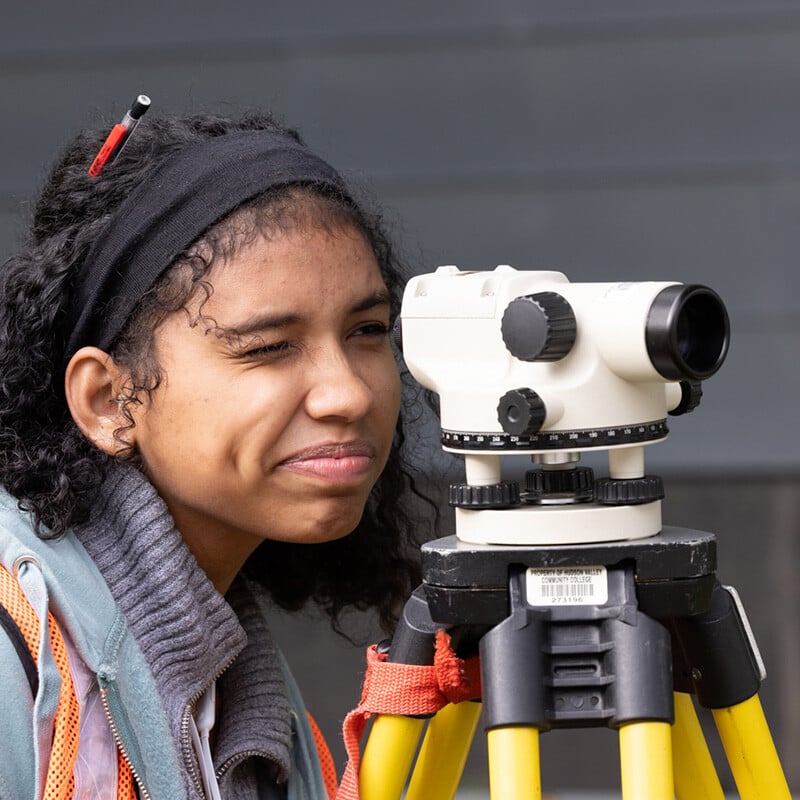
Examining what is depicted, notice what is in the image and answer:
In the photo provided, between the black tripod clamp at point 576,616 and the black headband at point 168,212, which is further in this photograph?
the black headband at point 168,212

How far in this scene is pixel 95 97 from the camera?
180 inches

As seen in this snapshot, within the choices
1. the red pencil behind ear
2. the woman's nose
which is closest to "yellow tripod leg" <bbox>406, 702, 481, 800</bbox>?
the woman's nose

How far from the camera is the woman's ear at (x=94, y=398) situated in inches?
63.4

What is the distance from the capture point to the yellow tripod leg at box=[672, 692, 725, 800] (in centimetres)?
142

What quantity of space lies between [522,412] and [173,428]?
500mm

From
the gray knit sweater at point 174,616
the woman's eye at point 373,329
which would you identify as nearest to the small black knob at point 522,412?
the woman's eye at point 373,329

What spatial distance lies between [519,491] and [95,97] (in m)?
3.66

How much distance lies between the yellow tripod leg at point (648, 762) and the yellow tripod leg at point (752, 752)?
0.17m

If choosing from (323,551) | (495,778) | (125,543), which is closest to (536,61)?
(323,551)

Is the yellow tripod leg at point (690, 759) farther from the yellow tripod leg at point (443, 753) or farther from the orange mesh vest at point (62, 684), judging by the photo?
the orange mesh vest at point (62, 684)

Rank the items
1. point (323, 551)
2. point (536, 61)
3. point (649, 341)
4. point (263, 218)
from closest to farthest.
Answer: point (649, 341)
point (263, 218)
point (323, 551)
point (536, 61)

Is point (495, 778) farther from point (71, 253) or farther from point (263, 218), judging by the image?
point (71, 253)

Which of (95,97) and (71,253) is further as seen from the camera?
(95,97)

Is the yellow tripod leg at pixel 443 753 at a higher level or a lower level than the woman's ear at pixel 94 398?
lower
